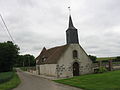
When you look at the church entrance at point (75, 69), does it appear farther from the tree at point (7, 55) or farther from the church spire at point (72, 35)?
the tree at point (7, 55)

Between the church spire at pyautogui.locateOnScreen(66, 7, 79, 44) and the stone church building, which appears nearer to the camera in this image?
the stone church building

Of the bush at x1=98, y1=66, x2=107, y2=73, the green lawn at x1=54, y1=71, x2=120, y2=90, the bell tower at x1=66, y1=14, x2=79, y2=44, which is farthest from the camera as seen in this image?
the bell tower at x1=66, y1=14, x2=79, y2=44

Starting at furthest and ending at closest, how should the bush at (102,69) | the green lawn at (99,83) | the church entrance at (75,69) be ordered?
the church entrance at (75,69) < the bush at (102,69) < the green lawn at (99,83)

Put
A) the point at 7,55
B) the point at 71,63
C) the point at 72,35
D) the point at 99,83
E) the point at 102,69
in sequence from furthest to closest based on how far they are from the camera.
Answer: the point at 7,55 < the point at 72,35 < the point at 71,63 < the point at 102,69 < the point at 99,83

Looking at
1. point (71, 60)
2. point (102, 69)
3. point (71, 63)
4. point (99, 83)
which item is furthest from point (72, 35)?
point (99, 83)

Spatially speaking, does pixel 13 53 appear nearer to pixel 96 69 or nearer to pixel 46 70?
pixel 46 70

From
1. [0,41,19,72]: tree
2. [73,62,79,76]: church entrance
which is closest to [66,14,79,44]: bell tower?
[73,62,79,76]: church entrance

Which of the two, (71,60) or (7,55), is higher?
(7,55)

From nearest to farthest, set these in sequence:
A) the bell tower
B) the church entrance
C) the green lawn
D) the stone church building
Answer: the green lawn < the stone church building < the bell tower < the church entrance

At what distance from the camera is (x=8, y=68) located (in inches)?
2030

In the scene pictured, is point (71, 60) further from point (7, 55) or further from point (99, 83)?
point (7, 55)

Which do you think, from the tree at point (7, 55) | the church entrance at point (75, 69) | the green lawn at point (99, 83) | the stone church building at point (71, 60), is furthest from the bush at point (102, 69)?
the tree at point (7, 55)

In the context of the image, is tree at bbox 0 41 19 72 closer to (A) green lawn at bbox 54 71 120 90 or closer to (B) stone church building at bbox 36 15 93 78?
(B) stone church building at bbox 36 15 93 78

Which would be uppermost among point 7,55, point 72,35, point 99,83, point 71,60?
point 72,35
